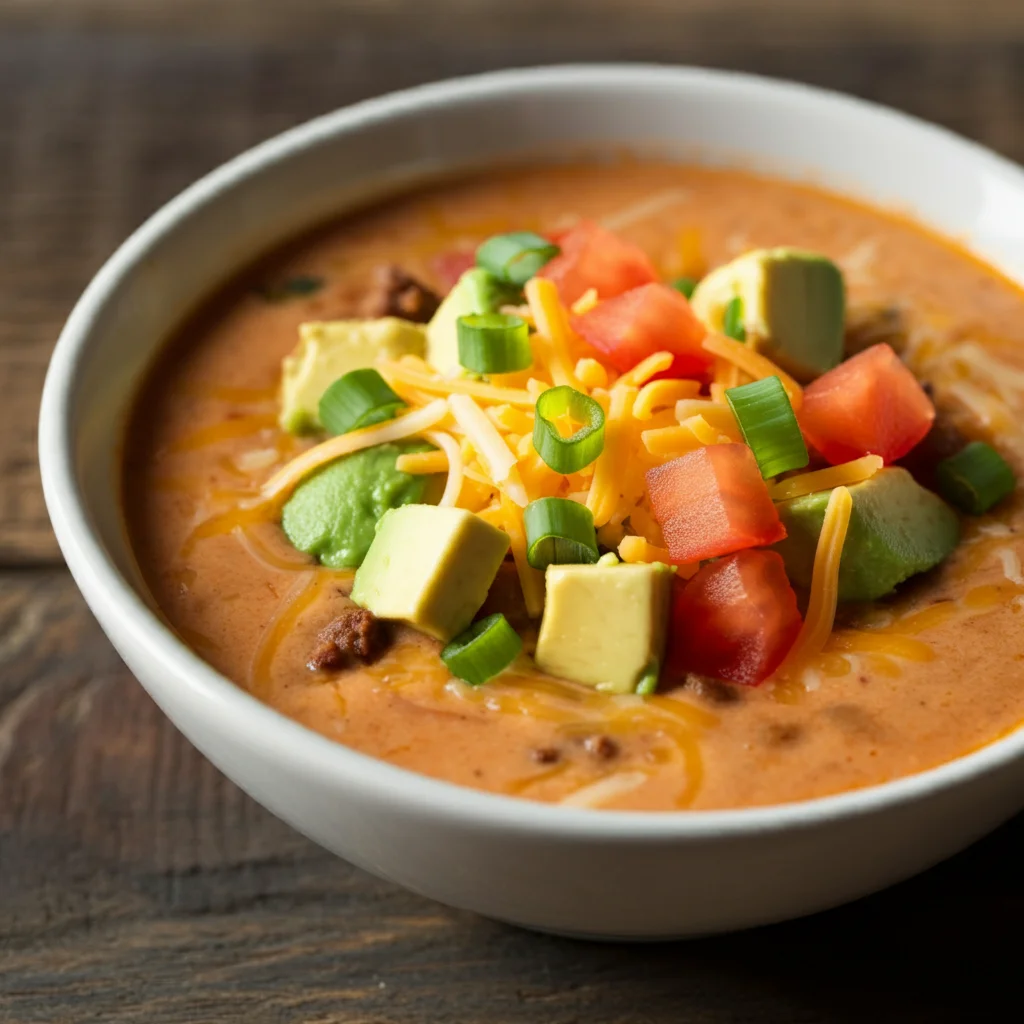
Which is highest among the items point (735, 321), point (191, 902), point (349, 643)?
point (735, 321)

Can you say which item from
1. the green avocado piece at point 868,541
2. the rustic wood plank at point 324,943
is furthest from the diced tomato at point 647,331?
the rustic wood plank at point 324,943

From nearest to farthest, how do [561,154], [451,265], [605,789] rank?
[605,789], [451,265], [561,154]

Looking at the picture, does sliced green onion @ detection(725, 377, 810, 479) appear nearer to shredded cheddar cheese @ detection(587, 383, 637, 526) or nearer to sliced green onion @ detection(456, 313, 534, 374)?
shredded cheddar cheese @ detection(587, 383, 637, 526)

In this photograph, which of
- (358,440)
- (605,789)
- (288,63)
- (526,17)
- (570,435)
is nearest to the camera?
(605,789)

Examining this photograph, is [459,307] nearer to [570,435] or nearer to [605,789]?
[570,435]

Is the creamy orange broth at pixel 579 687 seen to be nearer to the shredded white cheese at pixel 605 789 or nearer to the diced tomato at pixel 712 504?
the shredded white cheese at pixel 605 789

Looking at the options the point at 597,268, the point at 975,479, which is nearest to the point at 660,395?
the point at 597,268

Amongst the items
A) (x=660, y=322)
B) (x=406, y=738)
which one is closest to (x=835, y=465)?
(x=660, y=322)

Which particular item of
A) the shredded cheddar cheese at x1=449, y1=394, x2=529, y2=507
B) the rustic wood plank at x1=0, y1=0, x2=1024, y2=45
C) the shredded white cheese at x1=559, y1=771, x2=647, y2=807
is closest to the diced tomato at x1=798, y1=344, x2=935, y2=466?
the shredded cheddar cheese at x1=449, y1=394, x2=529, y2=507
